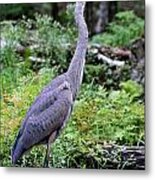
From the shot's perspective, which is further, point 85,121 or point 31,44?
point 31,44

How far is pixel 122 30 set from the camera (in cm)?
271

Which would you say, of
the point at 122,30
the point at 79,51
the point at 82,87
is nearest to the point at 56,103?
the point at 82,87

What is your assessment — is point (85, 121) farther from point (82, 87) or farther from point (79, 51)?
point (79, 51)

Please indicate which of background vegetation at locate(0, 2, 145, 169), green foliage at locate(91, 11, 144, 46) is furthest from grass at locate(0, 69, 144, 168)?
green foliage at locate(91, 11, 144, 46)

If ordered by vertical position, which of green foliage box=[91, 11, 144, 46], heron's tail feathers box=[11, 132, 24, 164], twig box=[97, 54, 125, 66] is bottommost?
heron's tail feathers box=[11, 132, 24, 164]

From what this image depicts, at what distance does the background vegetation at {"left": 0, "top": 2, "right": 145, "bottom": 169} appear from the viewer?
269 centimetres

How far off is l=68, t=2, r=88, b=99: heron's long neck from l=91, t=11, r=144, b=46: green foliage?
57mm

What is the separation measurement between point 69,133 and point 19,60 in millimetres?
470

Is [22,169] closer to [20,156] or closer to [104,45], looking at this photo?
[20,156]

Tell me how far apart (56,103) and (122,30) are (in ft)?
1.63

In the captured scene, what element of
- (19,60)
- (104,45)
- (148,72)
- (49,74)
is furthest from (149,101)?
(19,60)

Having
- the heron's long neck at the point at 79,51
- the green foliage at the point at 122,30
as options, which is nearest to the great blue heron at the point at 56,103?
the heron's long neck at the point at 79,51

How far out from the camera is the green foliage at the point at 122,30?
2.66 metres

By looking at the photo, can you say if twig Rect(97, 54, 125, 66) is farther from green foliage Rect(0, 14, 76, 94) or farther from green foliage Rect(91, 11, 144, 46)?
green foliage Rect(0, 14, 76, 94)
